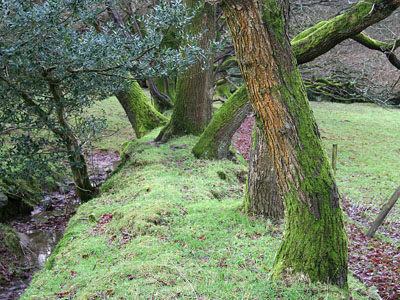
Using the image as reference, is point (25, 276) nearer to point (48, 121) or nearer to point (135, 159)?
point (48, 121)

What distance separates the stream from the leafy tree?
1483 millimetres

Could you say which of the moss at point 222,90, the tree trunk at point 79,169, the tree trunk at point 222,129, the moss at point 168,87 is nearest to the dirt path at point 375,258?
the tree trunk at point 222,129

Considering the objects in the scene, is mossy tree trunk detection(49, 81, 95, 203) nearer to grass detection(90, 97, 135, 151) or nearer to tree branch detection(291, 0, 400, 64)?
tree branch detection(291, 0, 400, 64)

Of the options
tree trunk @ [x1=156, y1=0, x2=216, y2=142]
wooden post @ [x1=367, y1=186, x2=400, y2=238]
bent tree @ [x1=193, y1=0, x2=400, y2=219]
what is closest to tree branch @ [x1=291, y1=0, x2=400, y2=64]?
bent tree @ [x1=193, y1=0, x2=400, y2=219]

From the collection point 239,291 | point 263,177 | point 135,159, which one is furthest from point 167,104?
point 239,291

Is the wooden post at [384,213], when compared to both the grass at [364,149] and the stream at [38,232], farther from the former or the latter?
the stream at [38,232]

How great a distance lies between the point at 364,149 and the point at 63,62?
1449cm

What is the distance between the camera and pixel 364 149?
16.7 m

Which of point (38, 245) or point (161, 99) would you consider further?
point (161, 99)

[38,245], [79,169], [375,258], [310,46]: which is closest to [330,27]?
[310,46]

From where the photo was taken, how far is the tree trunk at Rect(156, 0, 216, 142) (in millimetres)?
10922

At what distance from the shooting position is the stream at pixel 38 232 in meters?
5.95

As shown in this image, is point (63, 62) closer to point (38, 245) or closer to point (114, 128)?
point (38, 245)

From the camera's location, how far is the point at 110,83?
720 cm
